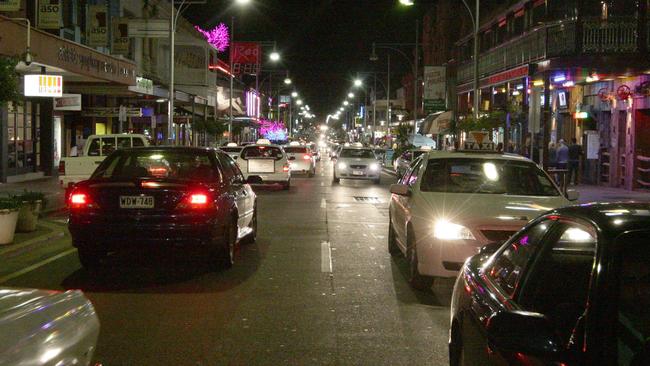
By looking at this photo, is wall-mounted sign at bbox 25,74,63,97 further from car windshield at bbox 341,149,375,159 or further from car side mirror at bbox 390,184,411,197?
car side mirror at bbox 390,184,411,197

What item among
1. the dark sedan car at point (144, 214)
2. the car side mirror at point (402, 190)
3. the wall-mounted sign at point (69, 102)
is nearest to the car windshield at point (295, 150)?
the wall-mounted sign at point (69, 102)

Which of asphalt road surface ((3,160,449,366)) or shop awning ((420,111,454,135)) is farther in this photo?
shop awning ((420,111,454,135))

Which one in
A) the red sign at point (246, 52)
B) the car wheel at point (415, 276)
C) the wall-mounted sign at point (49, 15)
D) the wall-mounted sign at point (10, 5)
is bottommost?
the car wheel at point (415, 276)

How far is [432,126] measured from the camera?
4400cm

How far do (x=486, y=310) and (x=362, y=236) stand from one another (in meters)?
9.97

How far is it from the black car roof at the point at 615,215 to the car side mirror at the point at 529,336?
1.53 feet

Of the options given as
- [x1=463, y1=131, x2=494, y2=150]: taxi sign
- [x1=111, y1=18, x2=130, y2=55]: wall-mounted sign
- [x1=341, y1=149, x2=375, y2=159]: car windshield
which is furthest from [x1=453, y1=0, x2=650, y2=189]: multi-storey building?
[x1=111, y1=18, x2=130, y2=55]: wall-mounted sign

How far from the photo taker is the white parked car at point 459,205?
27.6 ft

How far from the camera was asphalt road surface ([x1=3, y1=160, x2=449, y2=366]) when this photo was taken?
21.0 feet

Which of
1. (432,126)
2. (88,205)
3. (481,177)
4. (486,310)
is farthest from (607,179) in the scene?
(486,310)

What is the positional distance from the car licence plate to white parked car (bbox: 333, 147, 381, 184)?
22486mm

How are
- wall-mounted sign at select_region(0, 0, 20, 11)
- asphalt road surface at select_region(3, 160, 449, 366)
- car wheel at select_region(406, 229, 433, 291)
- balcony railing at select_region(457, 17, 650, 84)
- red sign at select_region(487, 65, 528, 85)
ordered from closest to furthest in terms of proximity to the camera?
asphalt road surface at select_region(3, 160, 449, 366)
car wheel at select_region(406, 229, 433, 291)
wall-mounted sign at select_region(0, 0, 20, 11)
balcony railing at select_region(457, 17, 650, 84)
red sign at select_region(487, 65, 528, 85)

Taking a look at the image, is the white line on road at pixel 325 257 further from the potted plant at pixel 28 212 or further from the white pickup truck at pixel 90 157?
the white pickup truck at pixel 90 157

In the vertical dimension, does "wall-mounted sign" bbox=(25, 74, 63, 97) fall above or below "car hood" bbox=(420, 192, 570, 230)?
above
